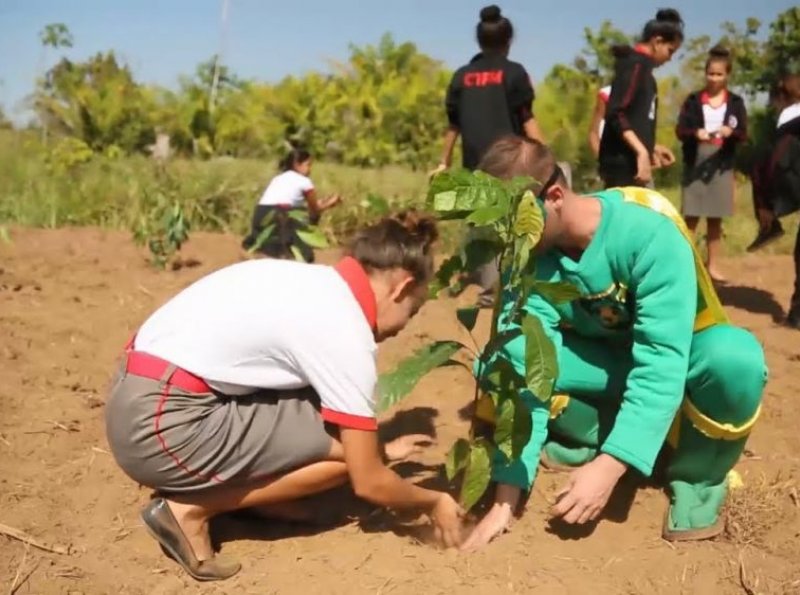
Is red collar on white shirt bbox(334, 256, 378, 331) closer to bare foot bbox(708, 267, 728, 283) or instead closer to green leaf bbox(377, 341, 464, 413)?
green leaf bbox(377, 341, 464, 413)

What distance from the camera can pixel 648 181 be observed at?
4.80 metres

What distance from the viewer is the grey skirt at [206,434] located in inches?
92.0

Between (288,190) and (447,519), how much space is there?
4.26m

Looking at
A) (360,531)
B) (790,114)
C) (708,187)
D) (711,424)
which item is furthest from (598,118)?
(360,531)

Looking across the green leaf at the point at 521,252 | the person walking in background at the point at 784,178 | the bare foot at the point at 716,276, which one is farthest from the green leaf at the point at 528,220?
the bare foot at the point at 716,276

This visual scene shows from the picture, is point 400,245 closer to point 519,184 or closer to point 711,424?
point 519,184

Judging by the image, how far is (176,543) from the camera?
2396 millimetres

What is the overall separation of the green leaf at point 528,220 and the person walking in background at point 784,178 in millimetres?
2806

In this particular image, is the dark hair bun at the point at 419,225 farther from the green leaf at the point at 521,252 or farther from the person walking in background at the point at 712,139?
the person walking in background at the point at 712,139

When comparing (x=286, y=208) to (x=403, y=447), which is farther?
(x=286, y=208)

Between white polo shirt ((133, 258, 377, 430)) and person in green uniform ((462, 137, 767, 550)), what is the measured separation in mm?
388

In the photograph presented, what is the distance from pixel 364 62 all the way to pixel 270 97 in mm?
2527

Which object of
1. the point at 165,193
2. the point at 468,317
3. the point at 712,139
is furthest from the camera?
the point at 165,193

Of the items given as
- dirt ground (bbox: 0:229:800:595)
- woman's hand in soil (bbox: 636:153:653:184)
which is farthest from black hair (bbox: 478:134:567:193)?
woman's hand in soil (bbox: 636:153:653:184)
